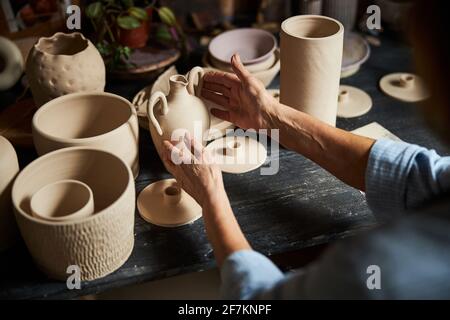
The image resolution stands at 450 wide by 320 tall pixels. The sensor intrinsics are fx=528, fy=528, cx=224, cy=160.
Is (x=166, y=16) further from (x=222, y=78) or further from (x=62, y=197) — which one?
(x=62, y=197)

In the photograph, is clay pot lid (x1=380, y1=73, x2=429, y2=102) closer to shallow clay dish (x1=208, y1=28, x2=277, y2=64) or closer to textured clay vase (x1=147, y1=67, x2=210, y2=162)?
shallow clay dish (x1=208, y1=28, x2=277, y2=64)

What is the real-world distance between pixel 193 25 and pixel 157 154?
710 millimetres

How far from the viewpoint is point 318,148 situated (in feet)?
3.72

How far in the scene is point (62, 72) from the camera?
120 centimetres

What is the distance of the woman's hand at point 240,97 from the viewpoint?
1.21 meters

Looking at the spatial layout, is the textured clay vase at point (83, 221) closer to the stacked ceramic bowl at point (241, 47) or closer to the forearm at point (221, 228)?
the forearm at point (221, 228)

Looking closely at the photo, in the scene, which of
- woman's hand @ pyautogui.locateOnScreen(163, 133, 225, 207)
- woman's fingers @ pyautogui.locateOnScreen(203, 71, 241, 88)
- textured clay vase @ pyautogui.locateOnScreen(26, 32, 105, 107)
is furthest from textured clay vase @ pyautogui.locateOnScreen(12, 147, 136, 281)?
woman's fingers @ pyautogui.locateOnScreen(203, 71, 241, 88)

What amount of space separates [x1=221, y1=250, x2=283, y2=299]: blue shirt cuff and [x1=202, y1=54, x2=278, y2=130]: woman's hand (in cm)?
42

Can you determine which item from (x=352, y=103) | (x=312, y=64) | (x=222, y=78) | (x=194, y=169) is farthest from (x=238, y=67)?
(x=352, y=103)

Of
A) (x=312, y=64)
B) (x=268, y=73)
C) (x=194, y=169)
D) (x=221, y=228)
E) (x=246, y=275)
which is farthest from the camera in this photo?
(x=268, y=73)

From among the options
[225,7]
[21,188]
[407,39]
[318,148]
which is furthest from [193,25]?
[407,39]

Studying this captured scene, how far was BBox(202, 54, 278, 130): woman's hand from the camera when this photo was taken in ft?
3.95

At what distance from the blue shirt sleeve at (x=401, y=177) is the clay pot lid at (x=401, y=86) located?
0.45m

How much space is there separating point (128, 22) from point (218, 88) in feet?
1.31
